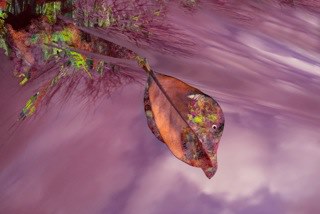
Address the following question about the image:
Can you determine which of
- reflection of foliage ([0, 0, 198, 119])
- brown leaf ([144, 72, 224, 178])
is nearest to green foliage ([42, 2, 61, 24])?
reflection of foliage ([0, 0, 198, 119])

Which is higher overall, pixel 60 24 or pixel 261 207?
pixel 60 24

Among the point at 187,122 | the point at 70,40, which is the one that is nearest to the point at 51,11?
the point at 70,40

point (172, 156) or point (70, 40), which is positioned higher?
point (70, 40)

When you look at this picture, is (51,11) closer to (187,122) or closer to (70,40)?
(70,40)

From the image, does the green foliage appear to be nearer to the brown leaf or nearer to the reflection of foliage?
the reflection of foliage

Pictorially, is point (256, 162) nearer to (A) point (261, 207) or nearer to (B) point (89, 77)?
(A) point (261, 207)

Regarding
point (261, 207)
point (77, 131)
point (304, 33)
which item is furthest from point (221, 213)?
point (304, 33)
